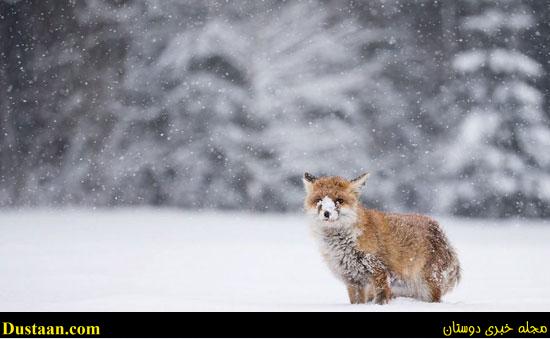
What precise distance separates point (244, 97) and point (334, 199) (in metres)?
15.1

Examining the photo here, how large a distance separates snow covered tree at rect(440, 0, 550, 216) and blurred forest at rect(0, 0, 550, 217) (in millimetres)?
85

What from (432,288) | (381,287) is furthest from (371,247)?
(432,288)

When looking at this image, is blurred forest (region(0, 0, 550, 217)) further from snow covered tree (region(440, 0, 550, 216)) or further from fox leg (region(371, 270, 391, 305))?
fox leg (region(371, 270, 391, 305))

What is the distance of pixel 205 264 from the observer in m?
12.3

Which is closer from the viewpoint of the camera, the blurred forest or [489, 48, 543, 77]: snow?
[489, 48, 543, 77]: snow

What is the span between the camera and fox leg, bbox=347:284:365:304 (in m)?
6.27

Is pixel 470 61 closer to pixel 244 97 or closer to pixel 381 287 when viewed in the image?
pixel 244 97

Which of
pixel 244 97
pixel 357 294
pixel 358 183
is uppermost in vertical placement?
pixel 244 97

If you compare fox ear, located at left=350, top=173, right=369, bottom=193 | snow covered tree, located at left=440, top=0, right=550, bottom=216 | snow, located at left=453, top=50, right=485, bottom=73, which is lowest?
fox ear, located at left=350, top=173, right=369, bottom=193

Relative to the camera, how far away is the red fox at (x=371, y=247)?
6121mm

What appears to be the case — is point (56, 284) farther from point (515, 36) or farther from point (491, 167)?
point (515, 36)

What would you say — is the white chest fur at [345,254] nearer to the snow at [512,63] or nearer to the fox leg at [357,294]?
the fox leg at [357,294]

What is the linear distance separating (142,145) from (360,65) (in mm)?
7075

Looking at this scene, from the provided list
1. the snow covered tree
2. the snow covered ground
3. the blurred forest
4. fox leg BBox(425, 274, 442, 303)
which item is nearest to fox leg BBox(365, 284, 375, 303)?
the snow covered ground
